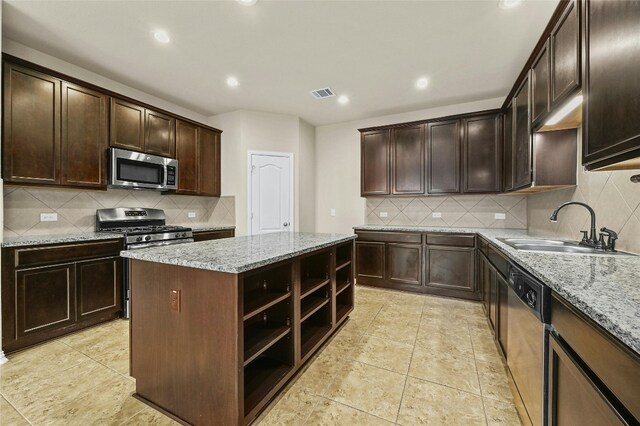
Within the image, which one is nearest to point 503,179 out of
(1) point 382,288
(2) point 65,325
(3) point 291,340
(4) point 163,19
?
(1) point 382,288

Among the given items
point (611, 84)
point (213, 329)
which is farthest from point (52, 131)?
point (611, 84)

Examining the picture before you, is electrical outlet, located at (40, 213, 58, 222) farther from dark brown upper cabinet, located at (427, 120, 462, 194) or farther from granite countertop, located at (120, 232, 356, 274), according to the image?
dark brown upper cabinet, located at (427, 120, 462, 194)

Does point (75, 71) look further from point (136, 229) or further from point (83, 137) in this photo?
point (136, 229)

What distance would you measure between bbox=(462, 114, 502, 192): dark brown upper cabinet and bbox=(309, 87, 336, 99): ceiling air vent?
1.89m

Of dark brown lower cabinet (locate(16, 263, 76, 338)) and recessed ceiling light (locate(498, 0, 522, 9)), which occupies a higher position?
recessed ceiling light (locate(498, 0, 522, 9))

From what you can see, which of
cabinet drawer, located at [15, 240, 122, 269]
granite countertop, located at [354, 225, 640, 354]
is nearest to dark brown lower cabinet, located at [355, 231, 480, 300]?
granite countertop, located at [354, 225, 640, 354]

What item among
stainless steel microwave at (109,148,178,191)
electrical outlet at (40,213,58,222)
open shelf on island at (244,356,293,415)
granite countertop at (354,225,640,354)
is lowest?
open shelf on island at (244,356,293,415)

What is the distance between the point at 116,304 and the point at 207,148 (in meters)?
2.52

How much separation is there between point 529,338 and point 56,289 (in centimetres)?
361

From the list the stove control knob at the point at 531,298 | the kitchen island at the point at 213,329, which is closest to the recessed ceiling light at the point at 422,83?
the kitchen island at the point at 213,329

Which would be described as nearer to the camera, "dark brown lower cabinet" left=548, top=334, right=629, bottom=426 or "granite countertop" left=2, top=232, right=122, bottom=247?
"dark brown lower cabinet" left=548, top=334, right=629, bottom=426

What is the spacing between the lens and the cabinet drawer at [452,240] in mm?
3420

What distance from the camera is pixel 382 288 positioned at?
3.96 metres

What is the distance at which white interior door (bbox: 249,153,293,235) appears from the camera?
438cm
